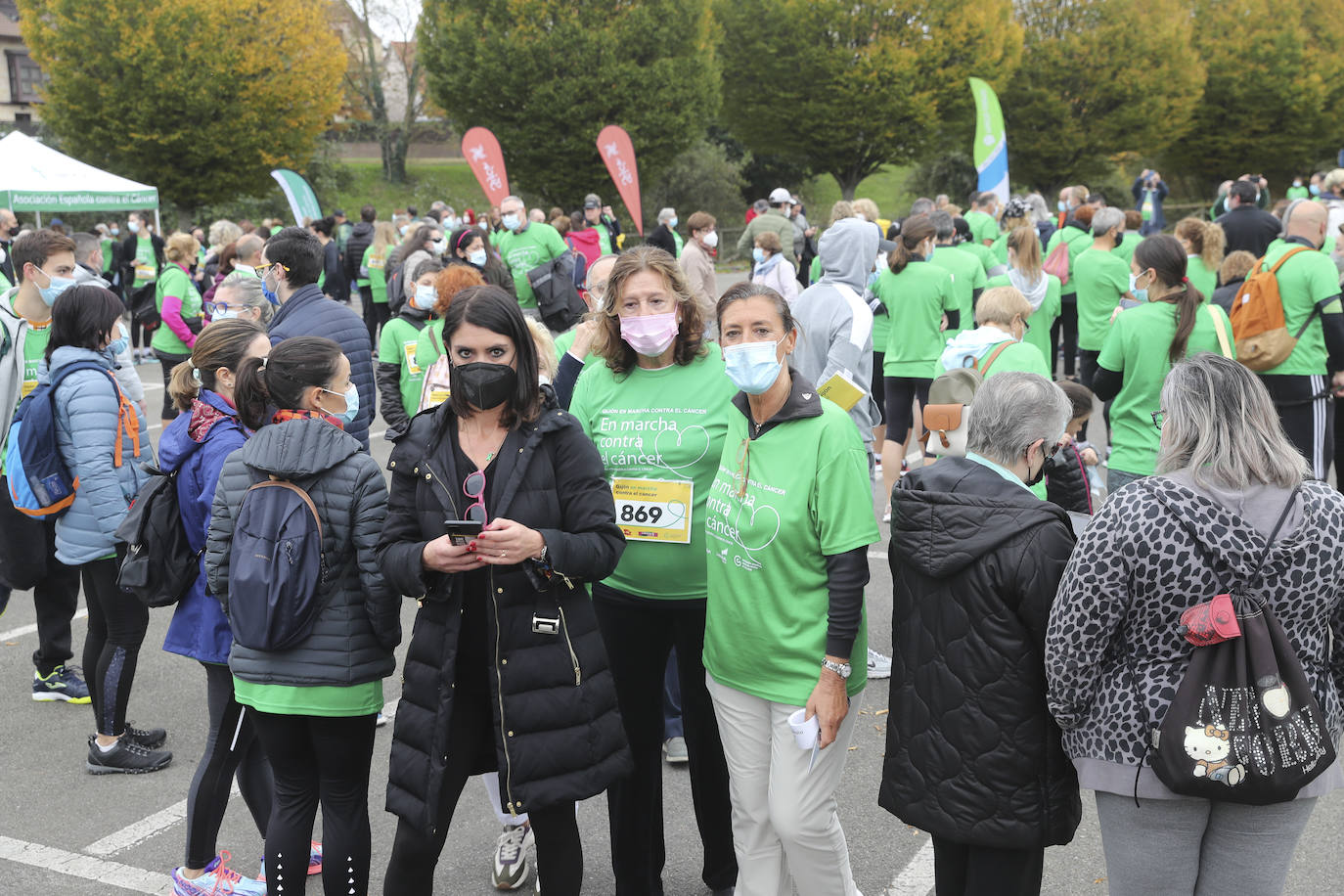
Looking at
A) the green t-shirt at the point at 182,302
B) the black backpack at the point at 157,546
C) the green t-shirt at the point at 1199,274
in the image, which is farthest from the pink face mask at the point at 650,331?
the green t-shirt at the point at 182,302

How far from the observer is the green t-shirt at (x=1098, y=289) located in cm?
895

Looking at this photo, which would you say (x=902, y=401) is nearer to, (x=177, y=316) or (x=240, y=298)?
(x=240, y=298)

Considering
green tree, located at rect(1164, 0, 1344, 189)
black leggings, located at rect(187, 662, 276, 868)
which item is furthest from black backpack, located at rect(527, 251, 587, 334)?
green tree, located at rect(1164, 0, 1344, 189)

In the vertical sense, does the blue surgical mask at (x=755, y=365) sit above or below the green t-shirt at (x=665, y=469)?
above

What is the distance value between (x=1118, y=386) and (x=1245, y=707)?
3.61m

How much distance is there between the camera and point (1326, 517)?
7.96 feet

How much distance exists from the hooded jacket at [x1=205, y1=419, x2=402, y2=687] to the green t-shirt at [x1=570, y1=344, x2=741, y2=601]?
684 millimetres

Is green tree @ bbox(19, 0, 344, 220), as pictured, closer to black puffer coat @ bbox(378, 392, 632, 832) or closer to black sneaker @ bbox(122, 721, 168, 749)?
black sneaker @ bbox(122, 721, 168, 749)

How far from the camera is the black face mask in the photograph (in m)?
2.93

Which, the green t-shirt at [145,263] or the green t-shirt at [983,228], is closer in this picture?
the green t-shirt at [983,228]

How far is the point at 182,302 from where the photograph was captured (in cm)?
928

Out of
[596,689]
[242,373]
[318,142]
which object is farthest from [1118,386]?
A: [318,142]

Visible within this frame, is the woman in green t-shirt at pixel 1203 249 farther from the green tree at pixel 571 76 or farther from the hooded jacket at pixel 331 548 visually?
the green tree at pixel 571 76

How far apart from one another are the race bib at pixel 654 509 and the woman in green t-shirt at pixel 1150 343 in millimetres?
2934
